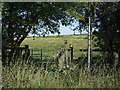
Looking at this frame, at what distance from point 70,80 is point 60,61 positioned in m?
1.86

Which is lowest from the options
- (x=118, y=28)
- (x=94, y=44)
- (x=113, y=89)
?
(x=113, y=89)

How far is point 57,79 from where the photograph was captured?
4.52m

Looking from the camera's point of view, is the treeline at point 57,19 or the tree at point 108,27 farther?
the tree at point 108,27

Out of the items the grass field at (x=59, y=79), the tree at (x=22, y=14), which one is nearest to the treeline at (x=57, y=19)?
the tree at (x=22, y=14)

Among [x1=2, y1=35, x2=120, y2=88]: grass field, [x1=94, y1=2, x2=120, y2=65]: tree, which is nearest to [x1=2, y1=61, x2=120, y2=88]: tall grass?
[x1=2, y1=35, x2=120, y2=88]: grass field

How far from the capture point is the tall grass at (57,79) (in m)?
4.42

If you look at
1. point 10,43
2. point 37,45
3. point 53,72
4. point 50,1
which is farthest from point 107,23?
point 37,45

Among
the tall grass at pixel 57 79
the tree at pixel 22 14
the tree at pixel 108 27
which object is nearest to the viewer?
the tall grass at pixel 57 79

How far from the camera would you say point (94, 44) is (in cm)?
778

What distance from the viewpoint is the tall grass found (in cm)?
442

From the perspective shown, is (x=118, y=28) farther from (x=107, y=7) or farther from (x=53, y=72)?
(x=53, y=72)

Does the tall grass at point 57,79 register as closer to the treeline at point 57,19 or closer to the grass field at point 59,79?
the grass field at point 59,79

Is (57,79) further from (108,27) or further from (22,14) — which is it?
(108,27)

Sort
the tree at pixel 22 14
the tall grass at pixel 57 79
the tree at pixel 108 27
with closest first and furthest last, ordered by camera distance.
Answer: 1. the tall grass at pixel 57 79
2. the tree at pixel 22 14
3. the tree at pixel 108 27
